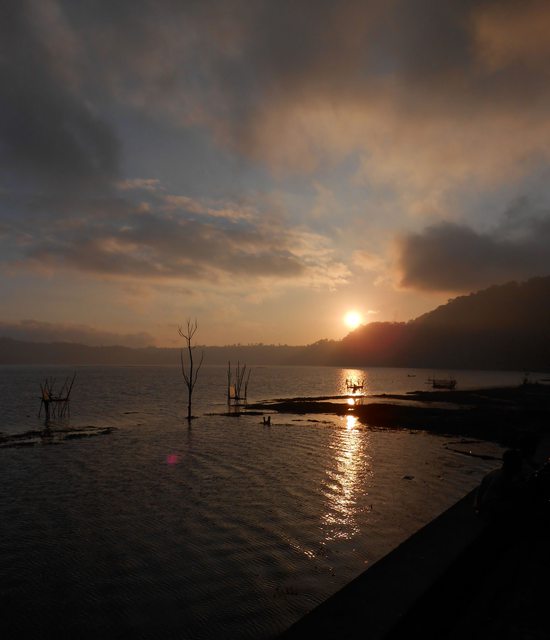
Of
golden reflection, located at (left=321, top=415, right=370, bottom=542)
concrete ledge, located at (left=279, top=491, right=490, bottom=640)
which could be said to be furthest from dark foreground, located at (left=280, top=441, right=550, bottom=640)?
golden reflection, located at (left=321, top=415, right=370, bottom=542)

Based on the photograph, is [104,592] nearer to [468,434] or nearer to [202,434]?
[202,434]

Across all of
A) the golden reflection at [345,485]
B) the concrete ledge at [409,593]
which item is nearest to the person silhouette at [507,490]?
the concrete ledge at [409,593]

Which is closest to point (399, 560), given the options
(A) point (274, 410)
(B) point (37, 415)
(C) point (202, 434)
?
(C) point (202, 434)

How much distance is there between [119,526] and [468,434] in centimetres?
2828

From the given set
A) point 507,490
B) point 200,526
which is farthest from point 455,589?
point 200,526

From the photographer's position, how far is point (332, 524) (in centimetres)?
1391

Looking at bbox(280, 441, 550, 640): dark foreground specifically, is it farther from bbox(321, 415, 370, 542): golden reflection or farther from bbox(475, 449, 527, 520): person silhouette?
bbox(321, 415, 370, 542): golden reflection

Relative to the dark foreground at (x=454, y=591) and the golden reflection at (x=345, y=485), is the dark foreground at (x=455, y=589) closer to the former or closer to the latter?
the dark foreground at (x=454, y=591)

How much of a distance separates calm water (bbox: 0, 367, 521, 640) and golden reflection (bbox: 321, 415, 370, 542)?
0.09 meters

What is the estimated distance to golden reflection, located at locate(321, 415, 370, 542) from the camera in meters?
13.7

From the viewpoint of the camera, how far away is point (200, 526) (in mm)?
14008

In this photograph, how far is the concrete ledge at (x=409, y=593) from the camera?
5.68 m

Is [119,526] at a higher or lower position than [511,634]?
lower

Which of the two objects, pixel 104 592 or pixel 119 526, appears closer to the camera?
pixel 104 592
